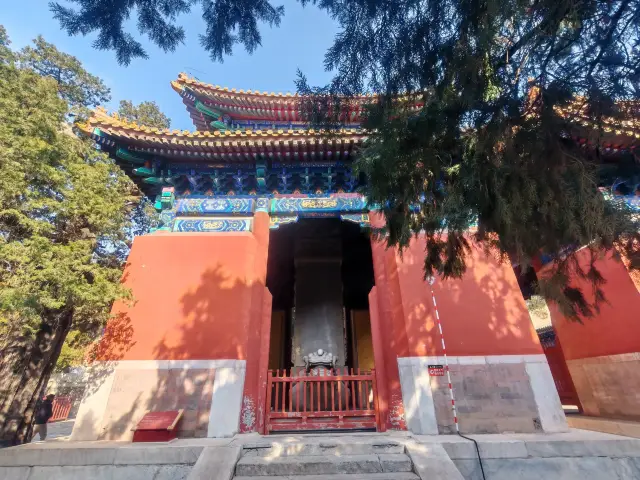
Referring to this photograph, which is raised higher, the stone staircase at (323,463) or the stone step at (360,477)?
the stone staircase at (323,463)

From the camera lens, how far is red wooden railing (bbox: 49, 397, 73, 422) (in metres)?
14.8

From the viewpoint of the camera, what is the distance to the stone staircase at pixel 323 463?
11.4 ft

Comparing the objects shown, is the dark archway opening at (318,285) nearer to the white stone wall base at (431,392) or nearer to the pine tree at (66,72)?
the white stone wall base at (431,392)

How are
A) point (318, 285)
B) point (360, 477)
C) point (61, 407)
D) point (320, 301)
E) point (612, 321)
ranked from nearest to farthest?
point (360, 477) < point (612, 321) < point (320, 301) < point (318, 285) < point (61, 407)

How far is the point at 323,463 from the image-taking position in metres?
3.58

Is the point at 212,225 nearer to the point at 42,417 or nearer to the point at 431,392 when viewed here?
the point at 431,392

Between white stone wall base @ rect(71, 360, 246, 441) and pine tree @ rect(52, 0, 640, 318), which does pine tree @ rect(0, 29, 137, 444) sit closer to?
white stone wall base @ rect(71, 360, 246, 441)

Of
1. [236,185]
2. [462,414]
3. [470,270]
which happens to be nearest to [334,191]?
[236,185]

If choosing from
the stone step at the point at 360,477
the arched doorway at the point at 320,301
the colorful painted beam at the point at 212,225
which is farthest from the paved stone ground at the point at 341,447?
the arched doorway at the point at 320,301

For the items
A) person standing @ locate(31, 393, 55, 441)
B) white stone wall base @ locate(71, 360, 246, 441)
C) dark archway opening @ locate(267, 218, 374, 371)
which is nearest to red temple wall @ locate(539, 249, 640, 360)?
dark archway opening @ locate(267, 218, 374, 371)

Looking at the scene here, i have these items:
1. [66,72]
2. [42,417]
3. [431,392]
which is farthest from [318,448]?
[66,72]

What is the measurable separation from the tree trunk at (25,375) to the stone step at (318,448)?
12.7ft

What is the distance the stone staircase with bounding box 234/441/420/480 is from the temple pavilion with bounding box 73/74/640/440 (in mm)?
1385

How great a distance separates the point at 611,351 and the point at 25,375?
1067 cm
